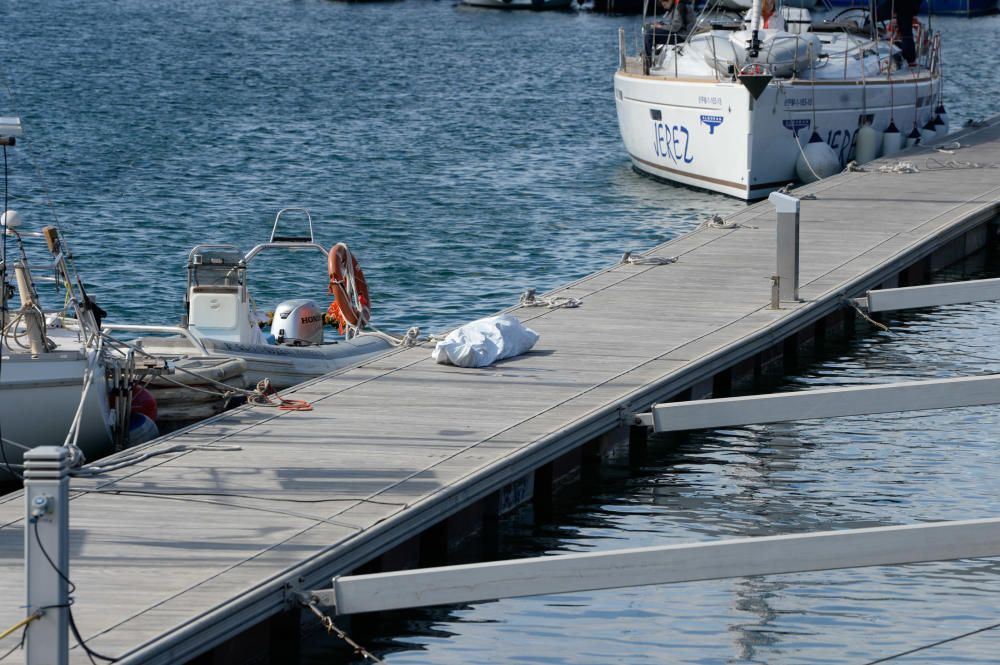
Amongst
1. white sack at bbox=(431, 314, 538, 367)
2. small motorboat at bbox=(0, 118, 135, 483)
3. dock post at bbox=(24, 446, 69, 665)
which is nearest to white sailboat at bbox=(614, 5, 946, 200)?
white sack at bbox=(431, 314, 538, 367)

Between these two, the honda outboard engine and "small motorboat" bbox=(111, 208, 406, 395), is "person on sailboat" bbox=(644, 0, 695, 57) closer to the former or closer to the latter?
"small motorboat" bbox=(111, 208, 406, 395)

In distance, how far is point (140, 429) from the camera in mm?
11688

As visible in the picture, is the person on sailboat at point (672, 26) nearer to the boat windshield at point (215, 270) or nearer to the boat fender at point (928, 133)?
the boat fender at point (928, 133)

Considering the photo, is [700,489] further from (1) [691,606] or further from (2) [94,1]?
(2) [94,1]

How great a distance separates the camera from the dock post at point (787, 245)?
1400 centimetres

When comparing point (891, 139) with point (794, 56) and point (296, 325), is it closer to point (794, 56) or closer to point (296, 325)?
point (794, 56)

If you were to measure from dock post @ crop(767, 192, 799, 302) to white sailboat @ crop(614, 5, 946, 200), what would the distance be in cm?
805

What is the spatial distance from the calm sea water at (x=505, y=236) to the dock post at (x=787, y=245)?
3.44ft

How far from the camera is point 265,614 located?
789cm

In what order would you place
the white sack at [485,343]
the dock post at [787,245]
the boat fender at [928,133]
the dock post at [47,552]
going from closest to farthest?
the dock post at [47,552]
the white sack at [485,343]
the dock post at [787,245]
the boat fender at [928,133]

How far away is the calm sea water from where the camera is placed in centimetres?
920

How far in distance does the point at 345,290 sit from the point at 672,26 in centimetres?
1253

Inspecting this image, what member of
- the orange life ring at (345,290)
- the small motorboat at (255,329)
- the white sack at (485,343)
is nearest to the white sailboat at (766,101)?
the orange life ring at (345,290)

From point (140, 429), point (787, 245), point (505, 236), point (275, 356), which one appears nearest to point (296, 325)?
point (275, 356)
